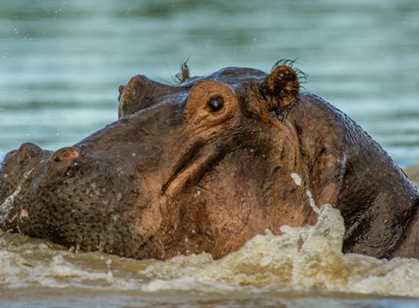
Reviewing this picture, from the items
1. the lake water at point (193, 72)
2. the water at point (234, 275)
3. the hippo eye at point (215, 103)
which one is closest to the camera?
the water at point (234, 275)

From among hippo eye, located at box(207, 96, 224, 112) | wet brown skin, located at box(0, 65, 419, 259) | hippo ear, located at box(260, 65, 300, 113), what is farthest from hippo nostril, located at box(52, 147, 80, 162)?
hippo ear, located at box(260, 65, 300, 113)

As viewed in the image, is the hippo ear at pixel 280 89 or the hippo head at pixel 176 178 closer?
the hippo head at pixel 176 178

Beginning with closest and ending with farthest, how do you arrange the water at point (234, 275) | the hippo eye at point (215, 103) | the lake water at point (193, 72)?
the water at point (234, 275)
the lake water at point (193, 72)
the hippo eye at point (215, 103)

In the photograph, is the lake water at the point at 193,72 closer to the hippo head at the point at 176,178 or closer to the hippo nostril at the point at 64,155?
the hippo head at the point at 176,178

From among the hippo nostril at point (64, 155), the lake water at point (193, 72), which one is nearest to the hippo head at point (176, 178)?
the hippo nostril at point (64, 155)

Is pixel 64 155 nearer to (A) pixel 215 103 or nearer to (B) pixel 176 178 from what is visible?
(B) pixel 176 178

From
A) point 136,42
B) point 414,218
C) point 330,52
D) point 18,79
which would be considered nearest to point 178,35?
point 136,42

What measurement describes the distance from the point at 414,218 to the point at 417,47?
47.6 ft

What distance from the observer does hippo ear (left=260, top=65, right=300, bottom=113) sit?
286 inches

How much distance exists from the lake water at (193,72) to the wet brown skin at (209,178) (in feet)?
0.42

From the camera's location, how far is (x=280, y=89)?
7324 mm

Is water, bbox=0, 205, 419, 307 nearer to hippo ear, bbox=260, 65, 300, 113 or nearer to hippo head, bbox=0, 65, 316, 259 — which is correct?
hippo head, bbox=0, 65, 316, 259

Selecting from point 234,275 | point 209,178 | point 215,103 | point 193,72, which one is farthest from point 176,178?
point 193,72

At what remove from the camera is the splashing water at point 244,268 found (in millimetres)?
6938
